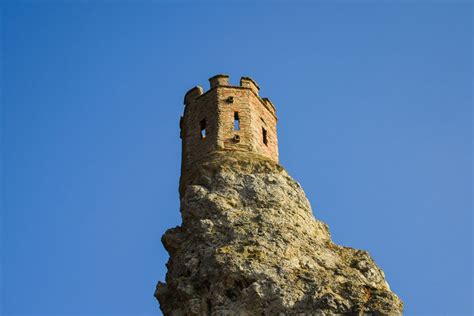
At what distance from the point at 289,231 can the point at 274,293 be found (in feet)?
13.2

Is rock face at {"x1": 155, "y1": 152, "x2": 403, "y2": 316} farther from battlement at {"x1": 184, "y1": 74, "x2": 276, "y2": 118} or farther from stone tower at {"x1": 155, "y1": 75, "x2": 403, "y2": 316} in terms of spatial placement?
battlement at {"x1": 184, "y1": 74, "x2": 276, "y2": 118}

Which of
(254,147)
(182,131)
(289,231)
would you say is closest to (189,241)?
(289,231)

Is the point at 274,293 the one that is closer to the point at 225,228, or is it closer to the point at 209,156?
the point at 225,228

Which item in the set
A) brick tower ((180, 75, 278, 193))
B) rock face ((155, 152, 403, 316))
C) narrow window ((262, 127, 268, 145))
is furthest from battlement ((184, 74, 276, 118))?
rock face ((155, 152, 403, 316))

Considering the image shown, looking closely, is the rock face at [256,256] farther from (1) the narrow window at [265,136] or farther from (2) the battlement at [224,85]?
(2) the battlement at [224,85]

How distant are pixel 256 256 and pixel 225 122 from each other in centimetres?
819

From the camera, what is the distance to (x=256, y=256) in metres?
25.9

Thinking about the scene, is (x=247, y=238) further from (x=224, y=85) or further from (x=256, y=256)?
(x=224, y=85)

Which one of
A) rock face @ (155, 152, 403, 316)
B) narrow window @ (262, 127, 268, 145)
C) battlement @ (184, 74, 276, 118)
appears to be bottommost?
rock face @ (155, 152, 403, 316)

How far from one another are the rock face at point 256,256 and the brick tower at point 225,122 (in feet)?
2.60

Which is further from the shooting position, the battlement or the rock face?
the battlement

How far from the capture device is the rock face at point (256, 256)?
2431 centimetres

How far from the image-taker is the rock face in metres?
24.3

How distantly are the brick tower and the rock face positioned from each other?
79 centimetres
